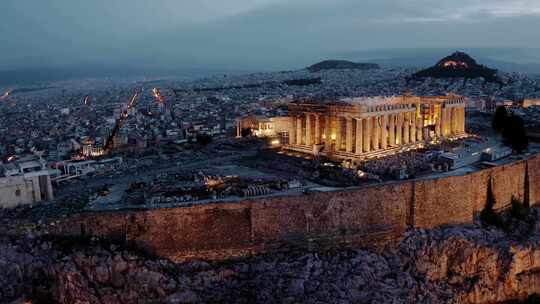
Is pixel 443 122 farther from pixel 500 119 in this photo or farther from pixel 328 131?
pixel 328 131

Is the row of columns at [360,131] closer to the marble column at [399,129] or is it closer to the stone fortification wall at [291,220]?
the marble column at [399,129]

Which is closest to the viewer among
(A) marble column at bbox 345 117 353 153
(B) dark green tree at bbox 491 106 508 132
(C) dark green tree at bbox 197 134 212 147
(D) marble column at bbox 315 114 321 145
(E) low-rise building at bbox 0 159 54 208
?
(E) low-rise building at bbox 0 159 54 208

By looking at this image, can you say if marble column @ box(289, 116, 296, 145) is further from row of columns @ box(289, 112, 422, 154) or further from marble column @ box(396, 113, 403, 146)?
marble column @ box(396, 113, 403, 146)

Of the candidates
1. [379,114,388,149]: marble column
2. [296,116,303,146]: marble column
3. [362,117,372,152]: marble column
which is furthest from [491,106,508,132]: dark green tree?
[296,116,303,146]: marble column

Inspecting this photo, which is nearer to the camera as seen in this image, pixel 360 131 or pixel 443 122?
pixel 360 131

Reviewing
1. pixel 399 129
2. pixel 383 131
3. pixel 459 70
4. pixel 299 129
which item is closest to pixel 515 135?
pixel 399 129

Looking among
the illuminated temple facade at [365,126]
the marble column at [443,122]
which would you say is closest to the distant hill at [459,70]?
the illuminated temple facade at [365,126]

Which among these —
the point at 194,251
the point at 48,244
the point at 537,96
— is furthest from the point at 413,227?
the point at 537,96

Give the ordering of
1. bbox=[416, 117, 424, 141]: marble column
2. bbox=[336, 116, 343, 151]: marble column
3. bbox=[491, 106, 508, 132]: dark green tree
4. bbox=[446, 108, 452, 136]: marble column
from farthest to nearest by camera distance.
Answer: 1. bbox=[491, 106, 508, 132]: dark green tree
2. bbox=[446, 108, 452, 136]: marble column
3. bbox=[416, 117, 424, 141]: marble column
4. bbox=[336, 116, 343, 151]: marble column
